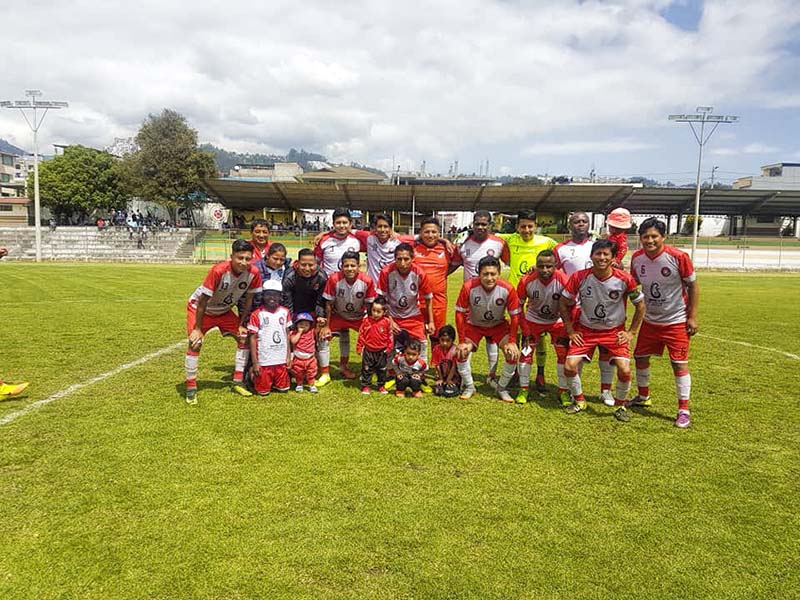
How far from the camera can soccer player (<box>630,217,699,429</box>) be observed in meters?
5.72

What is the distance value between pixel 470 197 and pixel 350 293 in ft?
130

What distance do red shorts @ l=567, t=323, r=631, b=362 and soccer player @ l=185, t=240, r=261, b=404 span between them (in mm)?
3863

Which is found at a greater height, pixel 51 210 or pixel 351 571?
pixel 51 210

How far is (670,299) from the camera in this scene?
19.2 ft

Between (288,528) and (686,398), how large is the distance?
14.2ft

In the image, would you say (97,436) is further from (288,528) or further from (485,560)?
(485,560)

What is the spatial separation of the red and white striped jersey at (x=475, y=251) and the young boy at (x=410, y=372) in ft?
4.06

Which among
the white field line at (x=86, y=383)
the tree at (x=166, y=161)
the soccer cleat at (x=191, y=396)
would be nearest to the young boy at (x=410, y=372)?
the soccer cleat at (x=191, y=396)

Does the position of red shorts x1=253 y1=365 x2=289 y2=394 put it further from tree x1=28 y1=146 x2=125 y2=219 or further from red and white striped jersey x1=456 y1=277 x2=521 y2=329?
tree x1=28 y1=146 x2=125 y2=219

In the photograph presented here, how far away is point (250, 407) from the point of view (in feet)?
19.9

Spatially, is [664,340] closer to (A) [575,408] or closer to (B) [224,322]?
(A) [575,408]

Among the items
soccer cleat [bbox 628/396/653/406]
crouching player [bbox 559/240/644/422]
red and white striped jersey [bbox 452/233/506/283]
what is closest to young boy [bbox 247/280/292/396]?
red and white striped jersey [bbox 452/233/506/283]

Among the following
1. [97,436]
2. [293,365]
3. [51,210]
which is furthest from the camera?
[51,210]

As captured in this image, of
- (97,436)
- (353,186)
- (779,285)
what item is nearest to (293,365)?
(97,436)
